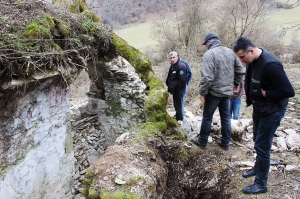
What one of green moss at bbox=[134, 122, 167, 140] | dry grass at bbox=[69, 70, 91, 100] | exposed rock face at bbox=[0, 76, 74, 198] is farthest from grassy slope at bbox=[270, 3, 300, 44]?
exposed rock face at bbox=[0, 76, 74, 198]

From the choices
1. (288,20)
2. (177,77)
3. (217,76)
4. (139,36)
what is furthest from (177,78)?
(288,20)

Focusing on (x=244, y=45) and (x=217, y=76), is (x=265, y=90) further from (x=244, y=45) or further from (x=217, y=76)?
(x=217, y=76)

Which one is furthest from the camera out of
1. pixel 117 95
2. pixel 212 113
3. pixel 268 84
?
pixel 117 95

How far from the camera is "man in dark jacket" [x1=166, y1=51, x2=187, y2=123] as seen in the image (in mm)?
5488

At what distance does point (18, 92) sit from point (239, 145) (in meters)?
3.93

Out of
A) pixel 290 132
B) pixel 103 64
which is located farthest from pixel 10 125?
pixel 290 132

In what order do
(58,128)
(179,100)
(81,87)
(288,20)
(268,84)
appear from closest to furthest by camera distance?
(268,84), (58,128), (179,100), (81,87), (288,20)

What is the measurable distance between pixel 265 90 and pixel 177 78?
271 cm

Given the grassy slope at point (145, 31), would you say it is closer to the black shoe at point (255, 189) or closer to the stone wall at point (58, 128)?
the stone wall at point (58, 128)

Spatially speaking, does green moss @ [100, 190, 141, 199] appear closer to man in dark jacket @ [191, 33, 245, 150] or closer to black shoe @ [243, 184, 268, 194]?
black shoe @ [243, 184, 268, 194]

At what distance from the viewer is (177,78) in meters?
5.62

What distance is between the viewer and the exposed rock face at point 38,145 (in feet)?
12.3

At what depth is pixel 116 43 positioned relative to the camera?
224 inches

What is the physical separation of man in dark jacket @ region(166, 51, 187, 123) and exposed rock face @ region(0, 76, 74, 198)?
2.34m
